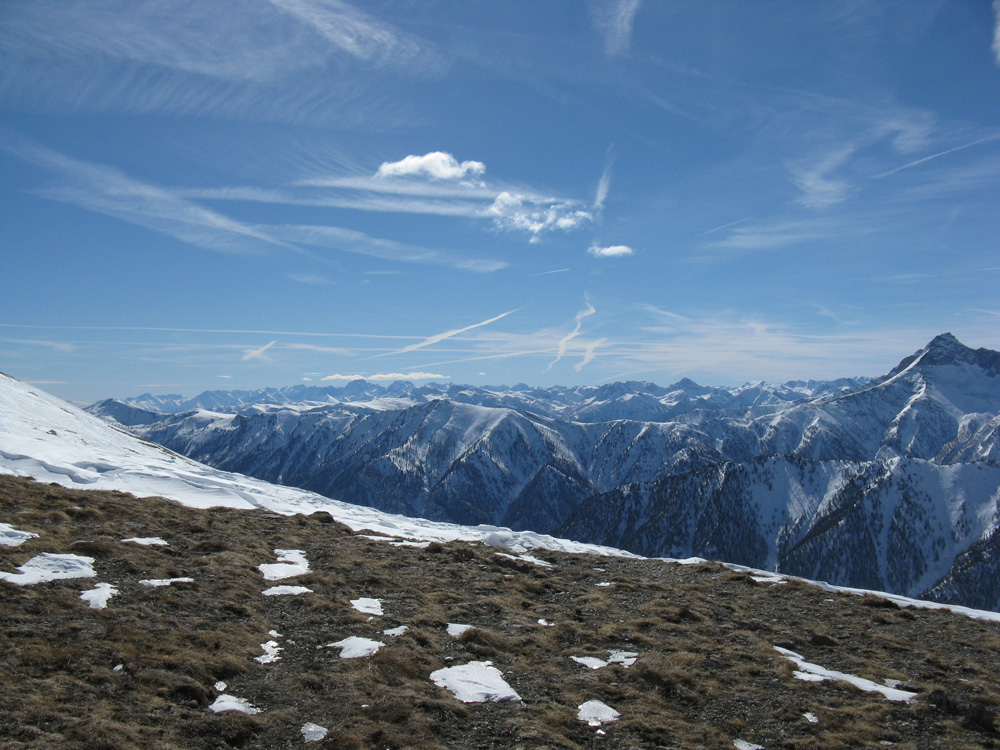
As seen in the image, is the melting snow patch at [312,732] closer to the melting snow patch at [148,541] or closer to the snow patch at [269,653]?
the snow patch at [269,653]

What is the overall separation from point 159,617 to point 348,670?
6274 millimetres

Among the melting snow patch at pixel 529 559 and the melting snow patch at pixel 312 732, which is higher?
the melting snow patch at pixel 312 732

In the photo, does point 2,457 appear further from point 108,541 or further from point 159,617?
point 159,617

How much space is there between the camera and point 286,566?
24.1 m

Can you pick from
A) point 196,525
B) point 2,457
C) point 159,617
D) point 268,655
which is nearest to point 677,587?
point 268,655

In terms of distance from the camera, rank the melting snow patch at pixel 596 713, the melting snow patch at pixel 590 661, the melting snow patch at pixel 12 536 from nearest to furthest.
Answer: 1. the melting snow patch at pixel 596 713
2. the melting snow patch at pixel 590 661
3. the melting snow patch at pixel 12 536

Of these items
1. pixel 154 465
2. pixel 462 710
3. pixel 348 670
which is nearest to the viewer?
pixel 462 710

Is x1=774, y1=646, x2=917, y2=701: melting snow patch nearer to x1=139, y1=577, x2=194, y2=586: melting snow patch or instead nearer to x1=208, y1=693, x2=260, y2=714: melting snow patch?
x1=208, y1=693, x2=260, y2=714: melting snow patch

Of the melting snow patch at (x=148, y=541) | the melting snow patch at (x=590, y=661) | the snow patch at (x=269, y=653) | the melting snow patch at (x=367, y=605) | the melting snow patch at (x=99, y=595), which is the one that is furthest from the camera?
the melting snow patch at (x=148, y=541)

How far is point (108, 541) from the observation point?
2139cm

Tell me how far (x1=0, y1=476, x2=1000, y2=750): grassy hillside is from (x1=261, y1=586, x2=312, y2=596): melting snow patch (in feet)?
1.25

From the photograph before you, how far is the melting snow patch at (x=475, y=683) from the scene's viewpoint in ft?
43.5

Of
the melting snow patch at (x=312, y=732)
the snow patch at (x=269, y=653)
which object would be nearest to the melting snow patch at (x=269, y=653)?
the snow patch at (x=269, y=653)

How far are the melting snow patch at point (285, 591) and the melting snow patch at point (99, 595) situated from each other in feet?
15.7
